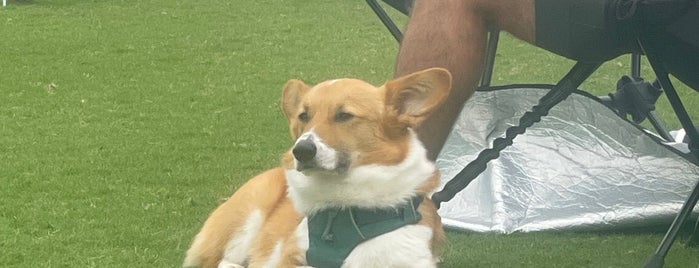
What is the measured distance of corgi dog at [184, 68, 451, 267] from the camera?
1868 mm

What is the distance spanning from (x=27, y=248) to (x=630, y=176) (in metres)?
1.57

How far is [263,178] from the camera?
2387mm

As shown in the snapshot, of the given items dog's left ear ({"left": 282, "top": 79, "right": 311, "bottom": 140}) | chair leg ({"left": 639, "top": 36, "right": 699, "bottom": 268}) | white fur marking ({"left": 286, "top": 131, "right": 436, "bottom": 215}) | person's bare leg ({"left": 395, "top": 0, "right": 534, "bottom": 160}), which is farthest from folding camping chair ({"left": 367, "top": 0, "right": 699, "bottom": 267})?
dog's left ear ({"left": 282, "top": 79, "right": 311, "bottom": 140})

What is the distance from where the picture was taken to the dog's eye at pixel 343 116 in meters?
1.87

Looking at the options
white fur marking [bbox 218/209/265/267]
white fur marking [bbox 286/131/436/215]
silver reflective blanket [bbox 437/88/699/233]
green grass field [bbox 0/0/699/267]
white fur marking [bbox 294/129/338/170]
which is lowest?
green grass field [bbox 0/0/699/267]

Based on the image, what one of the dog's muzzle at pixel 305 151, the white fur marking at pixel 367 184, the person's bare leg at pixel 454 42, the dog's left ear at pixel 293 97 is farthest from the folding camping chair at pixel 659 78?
the dog's muzzle at pixel 305 151

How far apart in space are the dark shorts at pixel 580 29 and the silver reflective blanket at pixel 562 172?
2.83 feet

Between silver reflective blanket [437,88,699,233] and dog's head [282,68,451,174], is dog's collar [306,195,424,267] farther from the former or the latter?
silver reflective blanket [437,88,699,233]

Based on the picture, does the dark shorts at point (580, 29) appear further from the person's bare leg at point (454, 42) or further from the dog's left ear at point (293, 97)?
the dog's left ear at point (293, 97)

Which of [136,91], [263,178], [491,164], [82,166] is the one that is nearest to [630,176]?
[491,164]

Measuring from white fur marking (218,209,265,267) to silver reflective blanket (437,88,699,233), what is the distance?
2.46 ft

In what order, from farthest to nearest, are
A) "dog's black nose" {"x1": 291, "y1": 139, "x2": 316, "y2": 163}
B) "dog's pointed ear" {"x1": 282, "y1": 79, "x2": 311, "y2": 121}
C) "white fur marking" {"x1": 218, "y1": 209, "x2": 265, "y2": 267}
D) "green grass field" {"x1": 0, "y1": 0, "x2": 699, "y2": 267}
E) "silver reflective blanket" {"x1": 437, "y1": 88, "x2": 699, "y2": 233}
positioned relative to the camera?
"silver reflective blanket" {"x1": 437, "y1": 88, "x2": 699, "y2": 233} → "green grass field" {"x1": 0, "y1": 0, "x2": 699, "y2": 267} → "white fur marking" {"x1": 218, "y1": 209, "x2": 265, "y2": 267} → "dog's pointed ear" {"x1": 282, "y1": 79, "x2": 311, "y2": 121} → "dog's black nose" {"x1": 291, "y1": 139, "x2": 316, "y2": 163}

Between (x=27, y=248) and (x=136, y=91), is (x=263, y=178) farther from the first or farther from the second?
(x=136, y=91)

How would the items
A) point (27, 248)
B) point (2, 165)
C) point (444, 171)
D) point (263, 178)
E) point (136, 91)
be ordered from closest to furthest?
point (263, 178)
point (27, 248)
point (444, 171)
point (2, 165)
point (136, 91)
